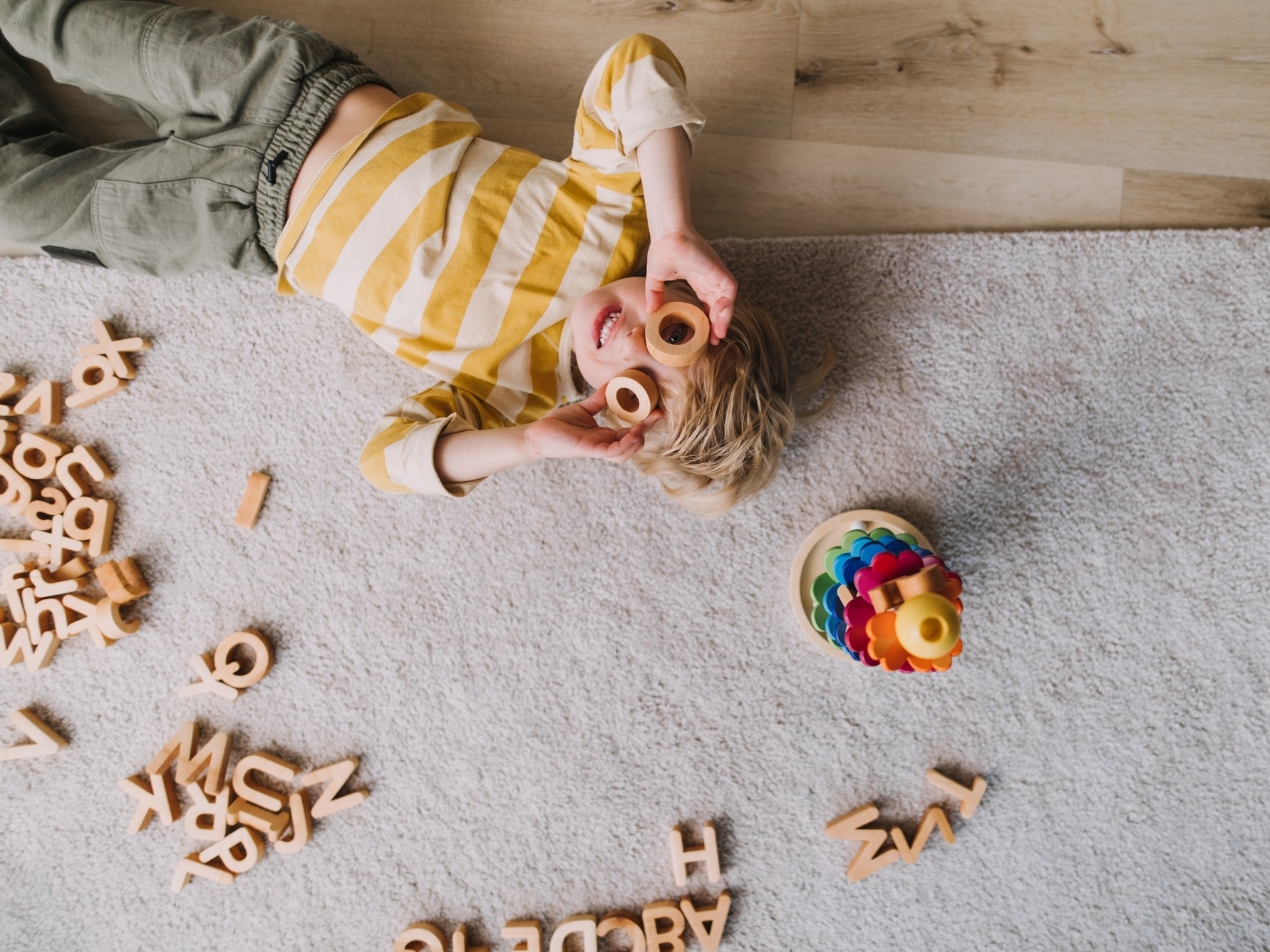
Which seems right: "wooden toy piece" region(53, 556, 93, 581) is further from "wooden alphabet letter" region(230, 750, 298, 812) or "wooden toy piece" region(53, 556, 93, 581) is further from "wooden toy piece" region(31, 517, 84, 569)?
"wooden alphabet letter" region(230, 750, 298, 812)

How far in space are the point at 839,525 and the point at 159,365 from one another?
83 centimetres

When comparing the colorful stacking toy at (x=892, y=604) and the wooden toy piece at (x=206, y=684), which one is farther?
the wooden toy piece at (x=206, y=684)

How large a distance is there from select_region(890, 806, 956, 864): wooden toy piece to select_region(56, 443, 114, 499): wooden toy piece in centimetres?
102

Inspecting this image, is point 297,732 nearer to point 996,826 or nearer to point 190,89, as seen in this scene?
point 190,89

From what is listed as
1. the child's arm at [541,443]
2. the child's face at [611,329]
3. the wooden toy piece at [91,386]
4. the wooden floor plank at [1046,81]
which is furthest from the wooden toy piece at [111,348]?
the wooden floor plank at [1046,81]

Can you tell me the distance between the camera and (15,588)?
0.90 m

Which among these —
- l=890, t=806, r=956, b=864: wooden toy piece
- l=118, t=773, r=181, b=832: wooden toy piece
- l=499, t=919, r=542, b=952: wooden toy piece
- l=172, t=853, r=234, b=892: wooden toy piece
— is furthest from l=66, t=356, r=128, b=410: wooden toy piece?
l=890, t=806, r=956, b=864: wooden toy piece

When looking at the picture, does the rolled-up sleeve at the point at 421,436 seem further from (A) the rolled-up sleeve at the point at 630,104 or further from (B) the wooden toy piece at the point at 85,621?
(B) the wooden toy piece at the point at 85,621

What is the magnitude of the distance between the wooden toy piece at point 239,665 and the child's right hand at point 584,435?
1.48ft

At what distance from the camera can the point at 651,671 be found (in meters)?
0.92

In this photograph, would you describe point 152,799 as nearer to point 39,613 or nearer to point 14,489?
point 39,613

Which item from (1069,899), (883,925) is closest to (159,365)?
(883,925)

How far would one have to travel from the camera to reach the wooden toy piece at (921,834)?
0.89 m

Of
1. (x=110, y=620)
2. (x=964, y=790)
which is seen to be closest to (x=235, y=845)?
(x=110, y=620)
